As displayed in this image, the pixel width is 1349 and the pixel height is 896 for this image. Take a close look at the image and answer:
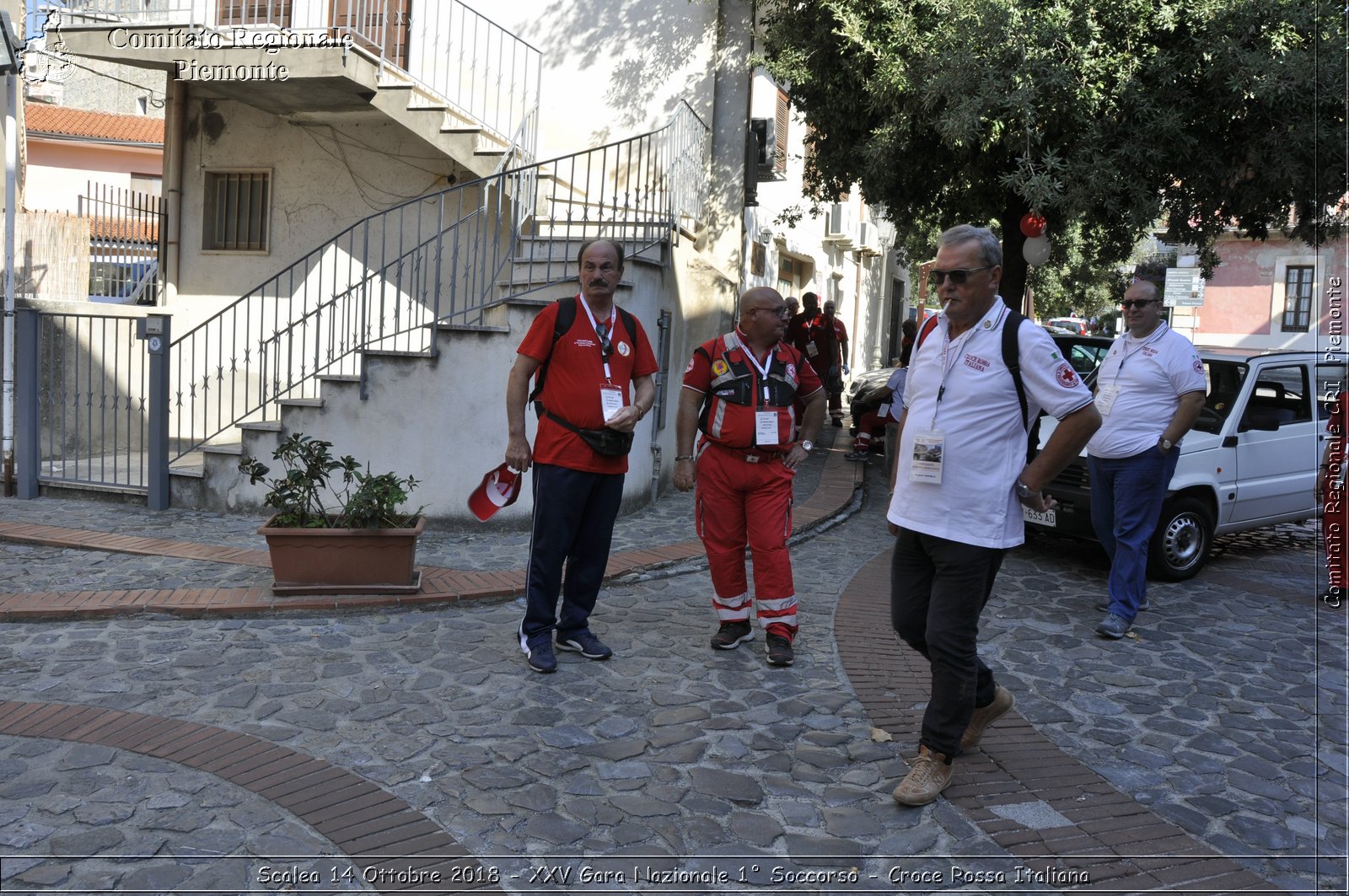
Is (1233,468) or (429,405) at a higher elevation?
(429,405)

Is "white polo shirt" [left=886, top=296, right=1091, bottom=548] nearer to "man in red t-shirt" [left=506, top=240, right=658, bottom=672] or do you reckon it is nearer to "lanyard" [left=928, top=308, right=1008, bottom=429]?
"lanyard" [left=928, top=308, right=1008, bottom=429]

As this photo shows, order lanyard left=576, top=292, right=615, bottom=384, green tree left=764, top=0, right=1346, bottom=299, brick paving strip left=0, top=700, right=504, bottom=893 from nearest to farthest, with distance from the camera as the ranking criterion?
brick paving strip left=0, top=700, right=504, bottom=893 < lanyard left=576, top=292, right=615, bottom=384 < green tree left=764, top=0, right=1346, bottom=299

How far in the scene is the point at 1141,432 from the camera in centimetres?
647

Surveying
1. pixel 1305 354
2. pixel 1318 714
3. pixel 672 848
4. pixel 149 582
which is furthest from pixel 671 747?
pixel 1305 354

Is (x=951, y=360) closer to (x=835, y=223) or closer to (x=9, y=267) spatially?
(x=9, y=267)

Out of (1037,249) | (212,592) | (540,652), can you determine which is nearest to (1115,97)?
(1037,249)

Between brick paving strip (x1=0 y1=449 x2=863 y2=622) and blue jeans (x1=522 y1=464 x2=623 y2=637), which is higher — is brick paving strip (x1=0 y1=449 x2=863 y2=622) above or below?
below

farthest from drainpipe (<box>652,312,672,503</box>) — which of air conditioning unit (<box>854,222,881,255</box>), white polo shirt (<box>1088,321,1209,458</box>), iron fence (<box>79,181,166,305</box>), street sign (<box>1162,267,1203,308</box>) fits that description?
air conditioning unit (<box>854,222,881,255</box>)

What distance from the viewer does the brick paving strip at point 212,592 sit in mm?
6152

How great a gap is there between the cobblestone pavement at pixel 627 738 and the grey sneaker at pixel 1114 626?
0.30ft

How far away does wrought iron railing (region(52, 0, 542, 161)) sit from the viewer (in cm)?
1173

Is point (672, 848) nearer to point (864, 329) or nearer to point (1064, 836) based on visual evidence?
point (1064, 836)

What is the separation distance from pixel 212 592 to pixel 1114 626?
525 centimetres

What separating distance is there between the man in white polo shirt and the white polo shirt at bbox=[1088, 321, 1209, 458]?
9.00 feet
